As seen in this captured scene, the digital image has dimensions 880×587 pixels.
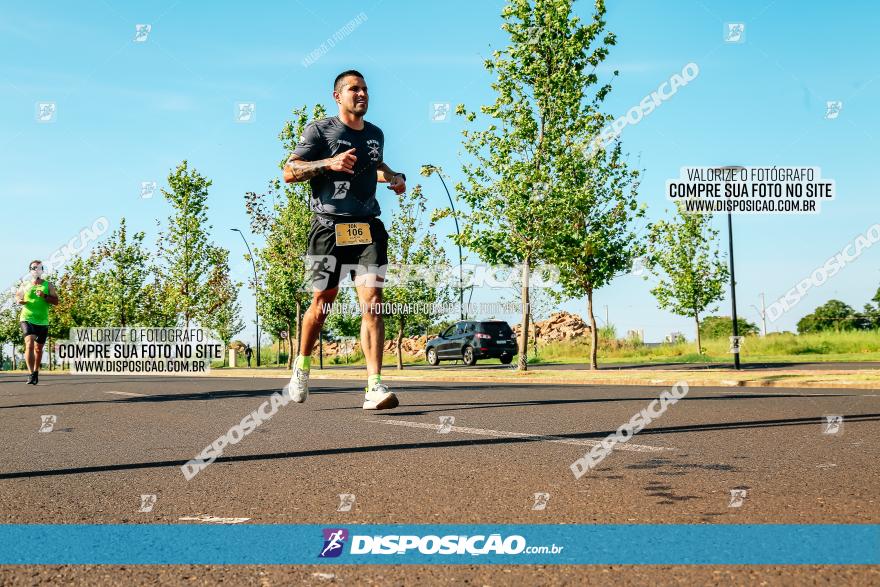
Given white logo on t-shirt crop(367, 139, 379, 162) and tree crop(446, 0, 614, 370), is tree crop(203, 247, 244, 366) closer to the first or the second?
tree crop(446, 0, 614, 370)

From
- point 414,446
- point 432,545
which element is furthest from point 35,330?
point 432,545

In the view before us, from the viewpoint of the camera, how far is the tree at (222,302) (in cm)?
3803

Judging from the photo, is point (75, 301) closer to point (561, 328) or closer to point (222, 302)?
point (222, 302)

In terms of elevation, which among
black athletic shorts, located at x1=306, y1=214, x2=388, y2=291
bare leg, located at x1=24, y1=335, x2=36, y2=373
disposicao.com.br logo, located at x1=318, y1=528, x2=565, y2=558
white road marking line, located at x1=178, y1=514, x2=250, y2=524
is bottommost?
disposicao.com.br logo, located at x1=318, y1=528, x2=565, y2=558

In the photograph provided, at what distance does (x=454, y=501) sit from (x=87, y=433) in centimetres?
418

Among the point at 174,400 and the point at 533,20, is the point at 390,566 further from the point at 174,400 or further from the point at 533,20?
the point at 533,20

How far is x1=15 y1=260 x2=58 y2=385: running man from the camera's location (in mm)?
13078

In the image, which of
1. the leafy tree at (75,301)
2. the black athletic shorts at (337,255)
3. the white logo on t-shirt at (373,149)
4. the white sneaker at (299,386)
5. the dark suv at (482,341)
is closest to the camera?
the black athletic shorts at (337,255)

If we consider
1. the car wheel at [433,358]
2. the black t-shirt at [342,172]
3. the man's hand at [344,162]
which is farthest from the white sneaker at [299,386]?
the car wheel at [433,358]

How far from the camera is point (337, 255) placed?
6.24 m

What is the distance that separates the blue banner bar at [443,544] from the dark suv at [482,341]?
3078 centimetres

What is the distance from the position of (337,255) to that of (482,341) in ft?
91.7

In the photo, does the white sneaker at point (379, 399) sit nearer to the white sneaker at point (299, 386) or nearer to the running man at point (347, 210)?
the running man at point (347, 210)

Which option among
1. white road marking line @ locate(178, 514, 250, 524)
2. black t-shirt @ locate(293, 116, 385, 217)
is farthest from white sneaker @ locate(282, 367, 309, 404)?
white road marking line @ locate(178, 514, 250, 524)
